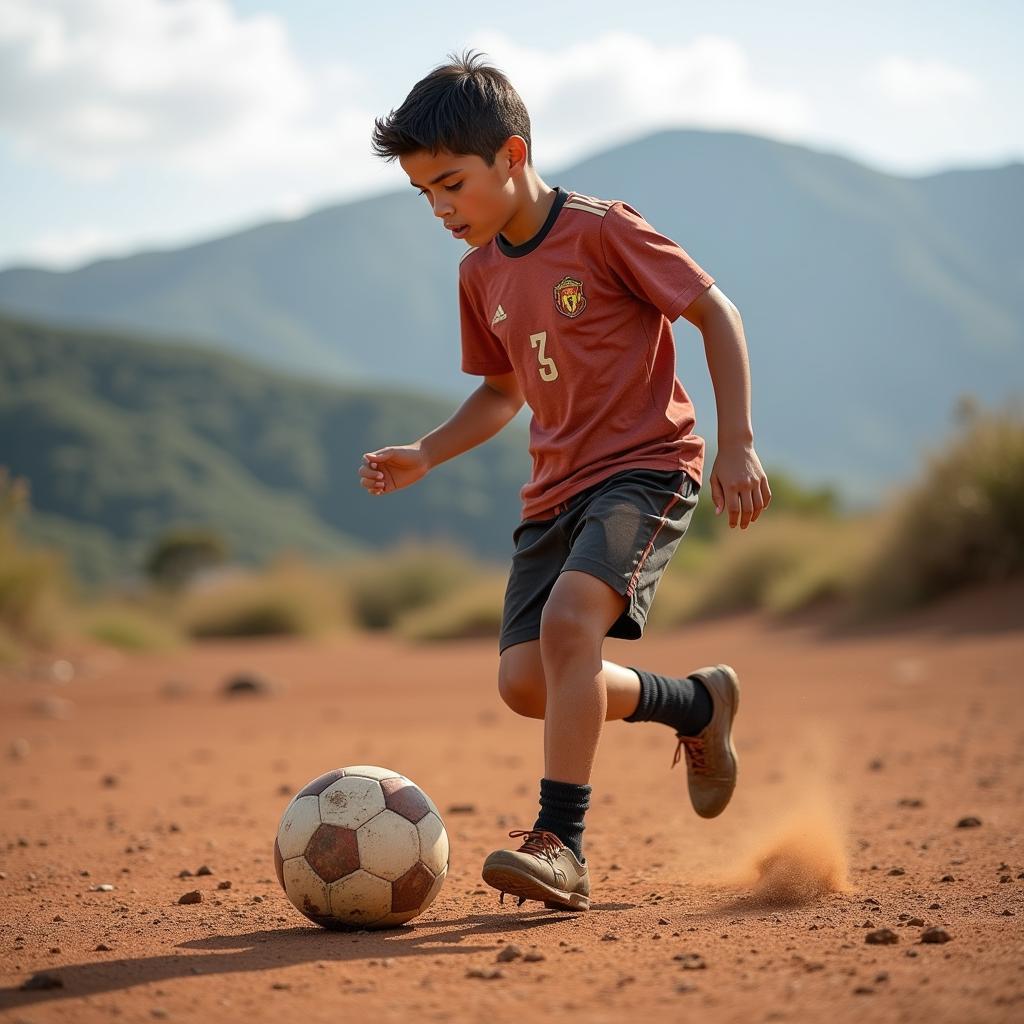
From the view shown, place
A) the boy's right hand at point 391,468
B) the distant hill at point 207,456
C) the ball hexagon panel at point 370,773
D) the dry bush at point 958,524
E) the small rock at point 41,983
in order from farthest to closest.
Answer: the distant hill at point 207,456 < the dry bush at point 958,524 < the boy's right hand at point 391,468 < the ball hexagon panel at point 370,773 < the small rock at point 41,983

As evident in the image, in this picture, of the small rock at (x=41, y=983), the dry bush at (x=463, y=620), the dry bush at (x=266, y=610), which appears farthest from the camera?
the dry bush at (x=266, y=610)

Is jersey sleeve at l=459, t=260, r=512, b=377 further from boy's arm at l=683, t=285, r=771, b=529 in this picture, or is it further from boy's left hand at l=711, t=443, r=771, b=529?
boy's left hand at l=711, t=443, r=771, b=529

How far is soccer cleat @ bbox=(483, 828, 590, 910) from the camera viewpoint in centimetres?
304

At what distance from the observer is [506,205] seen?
357 centimetres

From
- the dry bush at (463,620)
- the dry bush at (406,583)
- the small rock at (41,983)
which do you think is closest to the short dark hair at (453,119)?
the small rock at (41,983)

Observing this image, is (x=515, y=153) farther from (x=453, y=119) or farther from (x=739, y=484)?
(x=739, y=484)

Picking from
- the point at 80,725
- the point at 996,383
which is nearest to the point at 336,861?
the point at 80,725

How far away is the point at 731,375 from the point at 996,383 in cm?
11764

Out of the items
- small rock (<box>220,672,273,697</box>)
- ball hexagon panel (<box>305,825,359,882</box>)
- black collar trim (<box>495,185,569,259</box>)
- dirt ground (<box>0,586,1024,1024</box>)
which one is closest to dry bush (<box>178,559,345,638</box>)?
small rock (<box>220,672,273,697</box>)

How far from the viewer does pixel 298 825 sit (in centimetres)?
326

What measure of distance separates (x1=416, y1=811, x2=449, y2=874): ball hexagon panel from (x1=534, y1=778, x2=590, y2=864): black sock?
0.81 ft

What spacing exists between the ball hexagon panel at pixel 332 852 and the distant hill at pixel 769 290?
7496 centimetres

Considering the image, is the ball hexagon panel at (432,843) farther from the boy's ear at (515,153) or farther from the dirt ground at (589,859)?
the boy's ear at (515,153)

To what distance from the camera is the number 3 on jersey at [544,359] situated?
3.58 m
